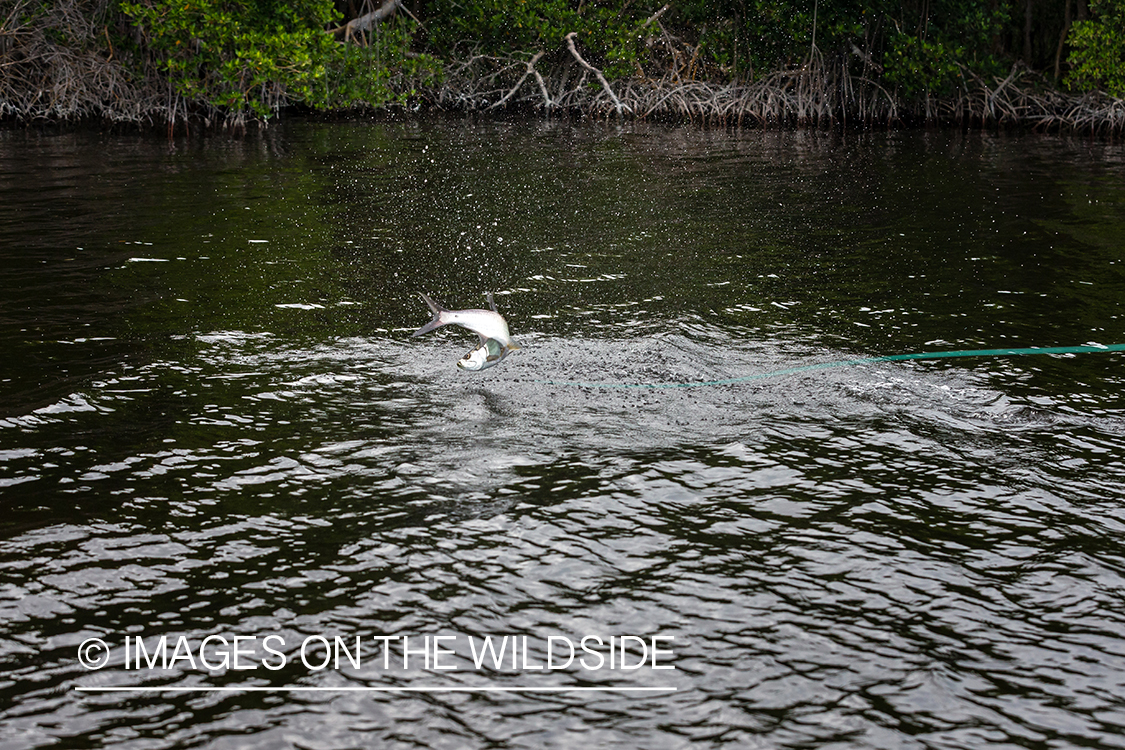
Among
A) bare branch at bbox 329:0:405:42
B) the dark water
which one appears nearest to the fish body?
the dark water

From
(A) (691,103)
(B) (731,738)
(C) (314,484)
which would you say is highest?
(A) (691,103)

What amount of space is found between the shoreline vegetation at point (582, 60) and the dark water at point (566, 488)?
11.8 metres

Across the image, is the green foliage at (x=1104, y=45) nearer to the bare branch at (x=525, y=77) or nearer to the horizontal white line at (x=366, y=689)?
the bare branch at (x=525, y=77)

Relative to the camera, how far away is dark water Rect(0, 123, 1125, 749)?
5266 millimetres

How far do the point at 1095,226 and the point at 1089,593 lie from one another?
11208mm

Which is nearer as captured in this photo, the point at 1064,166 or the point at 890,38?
the point at 1064,166

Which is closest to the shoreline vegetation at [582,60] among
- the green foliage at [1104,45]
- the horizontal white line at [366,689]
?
the green foliage at [1104,45]

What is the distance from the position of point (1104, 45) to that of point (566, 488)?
74.1ft

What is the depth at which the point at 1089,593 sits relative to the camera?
20.1 ft

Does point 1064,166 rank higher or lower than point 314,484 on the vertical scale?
higher

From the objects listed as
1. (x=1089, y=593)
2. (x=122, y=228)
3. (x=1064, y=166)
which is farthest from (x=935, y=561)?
(x=1064, y=166)

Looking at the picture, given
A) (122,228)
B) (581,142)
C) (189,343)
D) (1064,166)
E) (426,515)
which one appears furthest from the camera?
(581,142)

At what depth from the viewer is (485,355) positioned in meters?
8.74

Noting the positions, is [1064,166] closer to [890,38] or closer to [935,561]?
[890,38]
